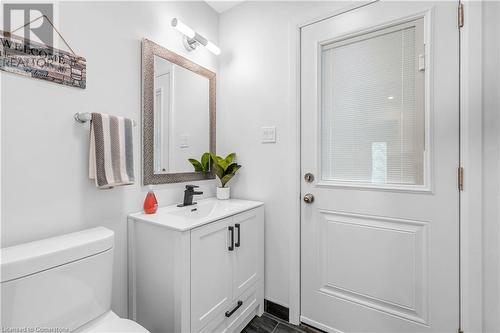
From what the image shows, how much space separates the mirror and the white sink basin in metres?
0.21

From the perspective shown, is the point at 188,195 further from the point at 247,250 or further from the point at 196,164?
the point at 247,250

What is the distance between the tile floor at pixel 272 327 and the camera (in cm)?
157

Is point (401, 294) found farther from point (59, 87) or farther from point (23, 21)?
point (23, 21)

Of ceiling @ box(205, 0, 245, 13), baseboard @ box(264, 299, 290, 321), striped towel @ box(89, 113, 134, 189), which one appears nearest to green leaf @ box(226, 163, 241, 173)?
striped towel @ box(89, 113, 134, 189)

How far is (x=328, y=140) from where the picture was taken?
60.9 inches

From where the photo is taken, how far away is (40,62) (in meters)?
1.03

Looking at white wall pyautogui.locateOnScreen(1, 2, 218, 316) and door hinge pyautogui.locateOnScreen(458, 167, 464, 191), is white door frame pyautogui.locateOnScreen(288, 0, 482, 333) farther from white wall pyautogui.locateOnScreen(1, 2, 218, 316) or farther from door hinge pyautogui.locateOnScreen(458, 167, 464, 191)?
white wall pyautogui.locateOnScreen(1, 2, 218, 316)

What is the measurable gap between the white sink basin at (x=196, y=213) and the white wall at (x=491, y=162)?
1.19m

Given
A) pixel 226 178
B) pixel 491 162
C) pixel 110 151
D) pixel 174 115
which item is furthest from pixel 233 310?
pixel 491 162

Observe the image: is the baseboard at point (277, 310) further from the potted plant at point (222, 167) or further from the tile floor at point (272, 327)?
the potted plant at point (222, 167)

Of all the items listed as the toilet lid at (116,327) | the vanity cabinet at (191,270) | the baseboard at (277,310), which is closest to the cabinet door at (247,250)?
the vanity cabinet at (191,270)

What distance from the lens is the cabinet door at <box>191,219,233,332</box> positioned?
1176 mm

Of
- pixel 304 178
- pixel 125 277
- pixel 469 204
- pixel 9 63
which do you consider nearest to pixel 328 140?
pixel 304 178

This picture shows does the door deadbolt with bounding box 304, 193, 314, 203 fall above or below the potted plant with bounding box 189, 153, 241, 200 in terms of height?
below
